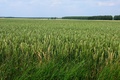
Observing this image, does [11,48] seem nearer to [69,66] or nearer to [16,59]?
[16,59]

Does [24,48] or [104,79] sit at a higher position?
[24,48]

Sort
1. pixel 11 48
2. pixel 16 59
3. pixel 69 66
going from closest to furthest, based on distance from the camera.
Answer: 1. pixel 69 66
2. pixel 16 59
3. pixel 11 48

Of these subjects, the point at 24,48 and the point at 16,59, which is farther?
the point at 24,48

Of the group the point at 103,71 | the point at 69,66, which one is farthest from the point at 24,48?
the point at 103,71

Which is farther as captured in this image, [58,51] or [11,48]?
[11,48]

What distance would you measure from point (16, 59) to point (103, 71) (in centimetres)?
149

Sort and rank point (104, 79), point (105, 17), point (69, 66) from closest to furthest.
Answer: point (104, 79), point (69, 66), point (105, 17)

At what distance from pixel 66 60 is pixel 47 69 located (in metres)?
0.79

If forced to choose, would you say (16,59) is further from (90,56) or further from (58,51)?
(90,56)

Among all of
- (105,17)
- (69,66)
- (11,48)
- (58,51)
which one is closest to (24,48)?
(11,48)

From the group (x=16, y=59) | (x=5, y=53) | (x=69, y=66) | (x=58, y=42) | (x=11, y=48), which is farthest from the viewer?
(x=58, y=42)

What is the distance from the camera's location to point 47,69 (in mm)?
3553

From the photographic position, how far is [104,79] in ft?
11.5

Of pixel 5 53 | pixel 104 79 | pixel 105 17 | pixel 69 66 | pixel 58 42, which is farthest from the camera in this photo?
pixel 105 17
